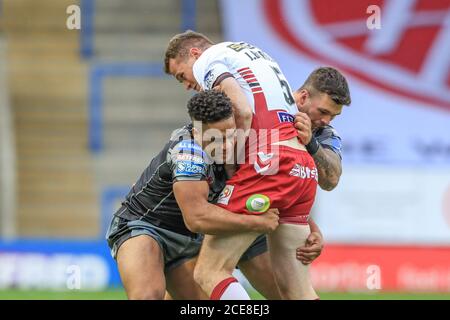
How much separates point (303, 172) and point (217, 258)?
2.31 ft

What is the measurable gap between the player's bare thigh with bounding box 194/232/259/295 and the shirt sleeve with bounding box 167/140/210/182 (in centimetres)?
37

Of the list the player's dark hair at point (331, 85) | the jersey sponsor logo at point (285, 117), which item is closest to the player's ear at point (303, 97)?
the player's dark hair at point (331, 85)

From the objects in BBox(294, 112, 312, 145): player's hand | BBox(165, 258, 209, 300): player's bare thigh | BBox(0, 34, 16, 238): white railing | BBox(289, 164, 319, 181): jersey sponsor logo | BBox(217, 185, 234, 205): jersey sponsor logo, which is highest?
BBox(0, 34, 16, 238): white railing

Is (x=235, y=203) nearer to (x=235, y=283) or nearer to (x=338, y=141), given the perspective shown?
(x=235, y=283)

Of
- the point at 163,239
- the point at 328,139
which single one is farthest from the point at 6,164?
the point at 328,139

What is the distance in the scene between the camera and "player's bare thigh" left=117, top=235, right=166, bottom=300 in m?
6.16

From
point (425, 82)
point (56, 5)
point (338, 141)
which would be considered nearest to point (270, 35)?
point (425, 82)

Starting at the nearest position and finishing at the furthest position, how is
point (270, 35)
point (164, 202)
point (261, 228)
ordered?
point (261, 228) → point (164, 202) → point (270, 35)

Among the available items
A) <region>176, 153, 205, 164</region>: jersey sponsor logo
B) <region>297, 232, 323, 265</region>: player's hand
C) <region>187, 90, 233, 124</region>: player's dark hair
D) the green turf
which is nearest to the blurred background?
the green turf

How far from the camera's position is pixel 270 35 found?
14266mm

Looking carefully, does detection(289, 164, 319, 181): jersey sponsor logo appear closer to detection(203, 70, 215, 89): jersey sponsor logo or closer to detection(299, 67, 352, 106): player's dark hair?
detection(299, 67, 352, 106): player's dark hair

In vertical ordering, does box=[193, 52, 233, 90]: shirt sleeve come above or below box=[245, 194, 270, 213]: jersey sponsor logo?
above

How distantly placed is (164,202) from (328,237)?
7.30 meters

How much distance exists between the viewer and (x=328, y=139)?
21.9 ft
